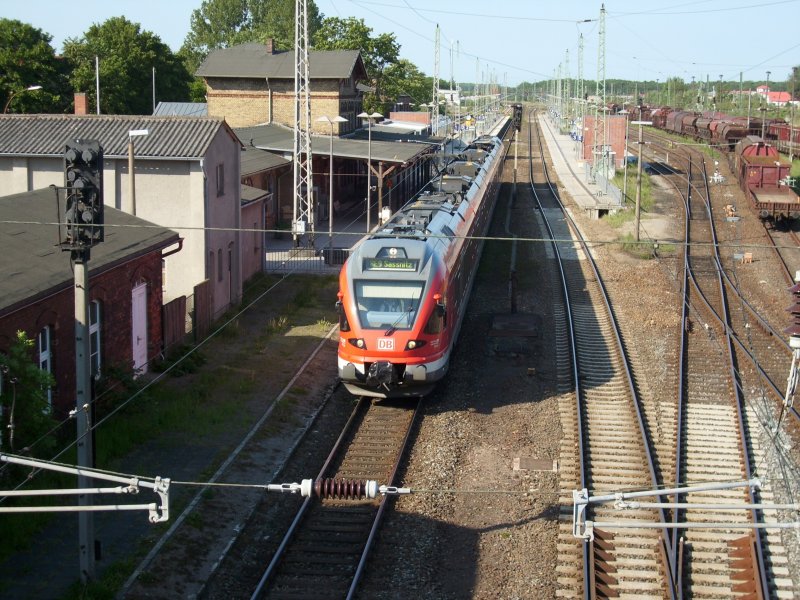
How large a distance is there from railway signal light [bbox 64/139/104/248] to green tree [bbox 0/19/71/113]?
48862mm

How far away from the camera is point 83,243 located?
1084 centimetres

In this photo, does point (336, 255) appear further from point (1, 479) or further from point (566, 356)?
point (1, 479)

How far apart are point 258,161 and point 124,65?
3744 cm

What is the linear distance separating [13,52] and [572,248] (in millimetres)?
38502

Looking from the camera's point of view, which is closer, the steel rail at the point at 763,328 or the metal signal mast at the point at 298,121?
the steel rail at the point at 763,328

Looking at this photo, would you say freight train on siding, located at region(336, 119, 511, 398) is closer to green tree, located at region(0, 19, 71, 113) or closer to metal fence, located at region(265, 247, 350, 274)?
metal fence, located at region(265, 247, 350, 274)

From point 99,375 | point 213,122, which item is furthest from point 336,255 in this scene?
point 99,375

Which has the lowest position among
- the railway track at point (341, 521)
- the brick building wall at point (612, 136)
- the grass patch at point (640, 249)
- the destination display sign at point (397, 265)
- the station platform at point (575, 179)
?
the railway track at point (341, 521)

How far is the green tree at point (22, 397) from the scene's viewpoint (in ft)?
41.6

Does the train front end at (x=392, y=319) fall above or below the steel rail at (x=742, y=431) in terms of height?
above

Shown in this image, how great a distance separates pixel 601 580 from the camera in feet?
37.8

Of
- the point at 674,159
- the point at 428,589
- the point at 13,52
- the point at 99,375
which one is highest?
the point at 13,52

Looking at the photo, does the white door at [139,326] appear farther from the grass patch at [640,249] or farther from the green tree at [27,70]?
the green tree at [27,70]

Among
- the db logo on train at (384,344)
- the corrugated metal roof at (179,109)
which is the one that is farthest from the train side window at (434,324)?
the corrugated metal roof at (179,109)
